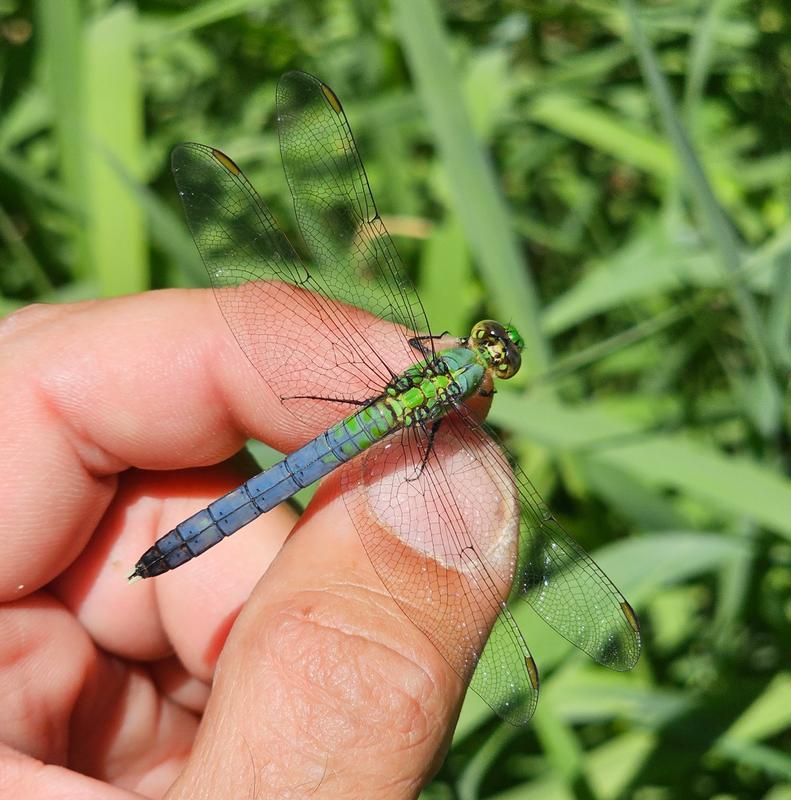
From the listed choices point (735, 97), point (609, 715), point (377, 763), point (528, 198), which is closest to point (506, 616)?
point (377, 763)

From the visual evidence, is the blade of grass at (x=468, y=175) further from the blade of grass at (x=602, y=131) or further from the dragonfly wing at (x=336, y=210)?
the blade of grass at (x=602, y=131)

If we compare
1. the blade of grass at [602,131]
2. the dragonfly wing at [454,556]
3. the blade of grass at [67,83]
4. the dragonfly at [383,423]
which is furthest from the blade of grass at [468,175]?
the blade of grass at [67,83]

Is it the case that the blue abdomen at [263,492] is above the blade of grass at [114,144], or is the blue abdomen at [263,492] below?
below

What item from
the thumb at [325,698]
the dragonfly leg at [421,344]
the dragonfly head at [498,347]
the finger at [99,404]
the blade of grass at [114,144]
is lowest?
the thumb at [325,698]

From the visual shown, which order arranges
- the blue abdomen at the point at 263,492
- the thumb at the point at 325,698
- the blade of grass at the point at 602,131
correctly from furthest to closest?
the blade of grass at the point at 602,131 → the blue abdomen at the point at 263,492 → the thumb at the point at 325,698

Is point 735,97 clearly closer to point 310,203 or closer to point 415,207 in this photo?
point 415,207

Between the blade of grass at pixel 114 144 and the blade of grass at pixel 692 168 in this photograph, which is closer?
the blade of grass at pixel 692 168

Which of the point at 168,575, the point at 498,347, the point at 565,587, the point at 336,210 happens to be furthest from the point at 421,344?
the point at 168,575

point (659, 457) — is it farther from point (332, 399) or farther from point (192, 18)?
point (192, 18)
